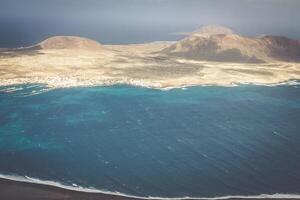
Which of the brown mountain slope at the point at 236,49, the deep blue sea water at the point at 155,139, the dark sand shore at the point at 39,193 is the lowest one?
the dark sand shore at the point at 39,193

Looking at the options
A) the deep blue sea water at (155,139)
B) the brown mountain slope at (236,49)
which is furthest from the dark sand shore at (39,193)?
the brown mountain slope at (236,49)

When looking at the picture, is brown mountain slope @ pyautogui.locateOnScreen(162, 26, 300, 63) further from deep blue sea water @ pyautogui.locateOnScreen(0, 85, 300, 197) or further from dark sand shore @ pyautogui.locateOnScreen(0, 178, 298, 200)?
dark sand shore @ pyautogui.locateOnScreen(0, 178, 298, 200)

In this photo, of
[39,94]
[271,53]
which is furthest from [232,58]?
[39,94]

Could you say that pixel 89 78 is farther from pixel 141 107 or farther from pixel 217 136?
pixel 217 136

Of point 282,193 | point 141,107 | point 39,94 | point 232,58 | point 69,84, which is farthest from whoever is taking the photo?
point 232,58

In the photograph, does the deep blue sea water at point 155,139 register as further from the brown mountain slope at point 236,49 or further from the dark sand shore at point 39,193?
the brown mountain slope at point 236,49

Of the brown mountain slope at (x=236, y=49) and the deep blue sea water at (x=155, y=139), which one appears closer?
the deep blue sea water at (x=155, y=139)
